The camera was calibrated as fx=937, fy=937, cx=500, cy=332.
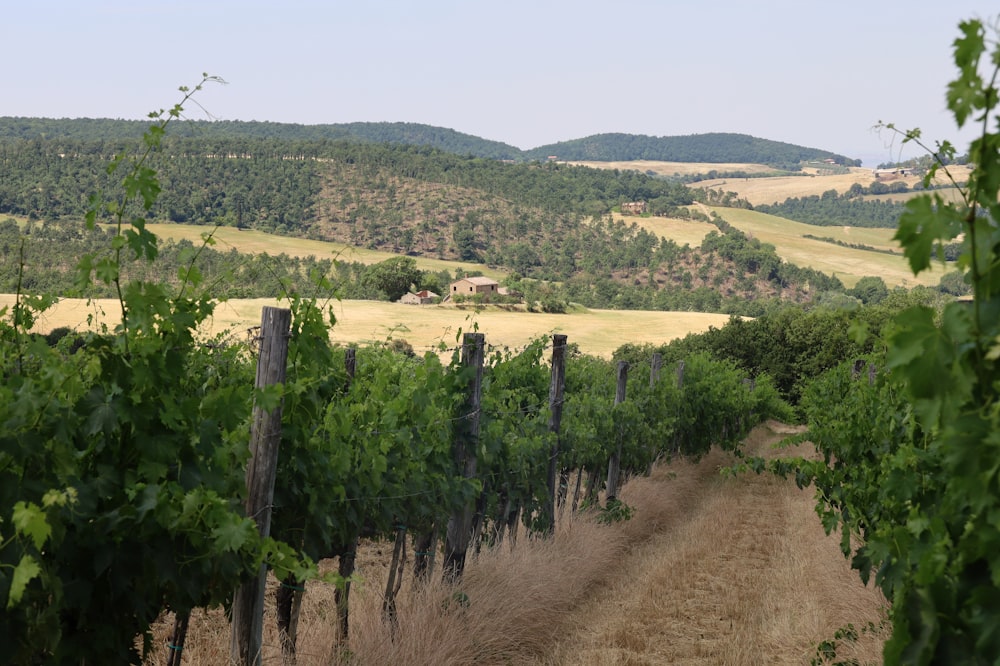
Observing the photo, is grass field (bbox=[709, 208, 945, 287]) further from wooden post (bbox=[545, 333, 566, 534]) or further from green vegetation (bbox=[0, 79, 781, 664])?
green vegetation (bbox=[0, 79, 781, 664])

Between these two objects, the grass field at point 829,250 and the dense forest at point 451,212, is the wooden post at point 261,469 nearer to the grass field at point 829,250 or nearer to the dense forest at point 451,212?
the dense forest at point 451,212

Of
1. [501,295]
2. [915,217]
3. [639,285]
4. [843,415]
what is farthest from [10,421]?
[639,285]

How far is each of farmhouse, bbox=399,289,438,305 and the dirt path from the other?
67.2 m

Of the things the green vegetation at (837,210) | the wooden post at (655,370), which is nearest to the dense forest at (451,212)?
the green vegetation at (837,210)

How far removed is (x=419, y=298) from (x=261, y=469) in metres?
74.9

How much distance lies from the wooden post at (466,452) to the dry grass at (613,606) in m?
0.18

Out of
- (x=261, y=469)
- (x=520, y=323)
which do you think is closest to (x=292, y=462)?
(x=261, y=469)

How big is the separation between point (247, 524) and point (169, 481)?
0.34m

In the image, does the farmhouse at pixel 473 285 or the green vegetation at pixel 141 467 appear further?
the farmhouse at pixel 473 285

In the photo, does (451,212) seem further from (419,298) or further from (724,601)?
(724,601)

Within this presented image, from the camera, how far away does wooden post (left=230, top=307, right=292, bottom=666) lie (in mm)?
3684

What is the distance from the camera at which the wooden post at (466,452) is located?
19.6 ft

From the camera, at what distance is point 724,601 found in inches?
282

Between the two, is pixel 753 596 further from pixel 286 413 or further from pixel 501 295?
pixel 501 295
